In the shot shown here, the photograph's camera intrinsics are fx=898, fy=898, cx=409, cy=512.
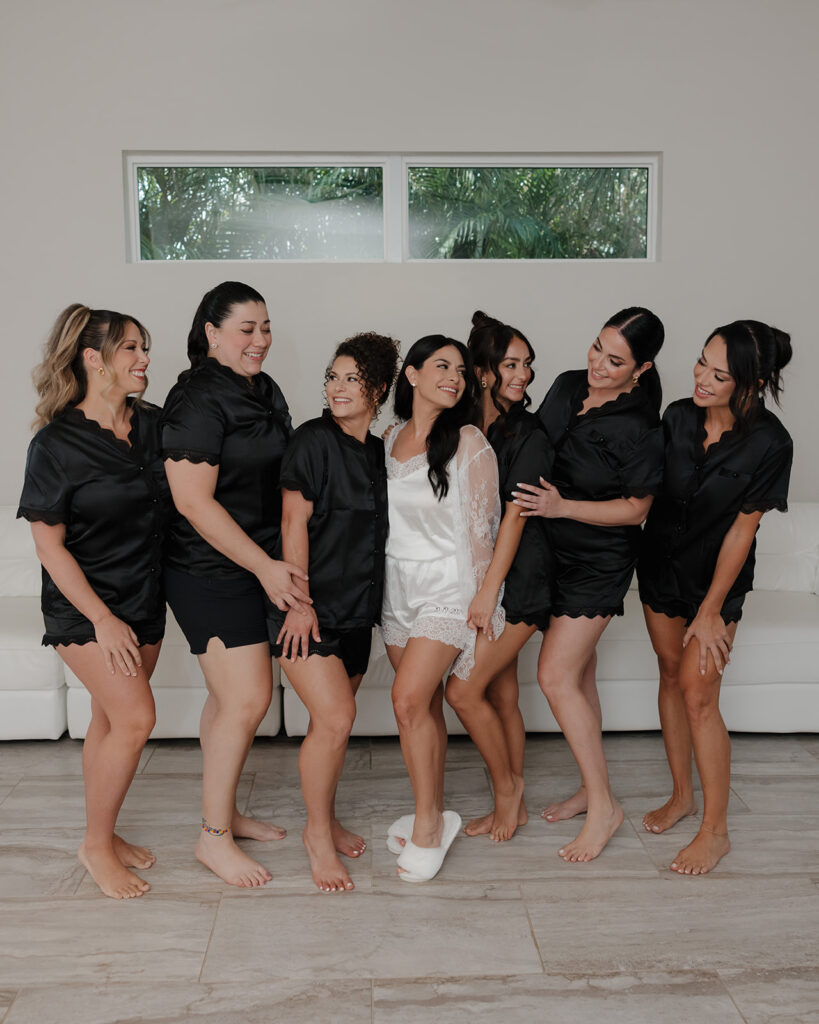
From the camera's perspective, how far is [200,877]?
2539 mm

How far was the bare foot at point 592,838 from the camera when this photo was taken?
263 centimetres

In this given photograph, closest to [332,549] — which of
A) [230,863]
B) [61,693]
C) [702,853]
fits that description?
[230,863]

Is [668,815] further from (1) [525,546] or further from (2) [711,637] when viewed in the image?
(1) [525,546]

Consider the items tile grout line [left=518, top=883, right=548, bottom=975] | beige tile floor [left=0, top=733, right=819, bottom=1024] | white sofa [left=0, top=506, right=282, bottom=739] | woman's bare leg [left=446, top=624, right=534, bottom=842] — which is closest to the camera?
beige tile floor [left=0, top=733, right=819, bottom=1024]

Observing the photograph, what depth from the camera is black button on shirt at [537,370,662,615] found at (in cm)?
256

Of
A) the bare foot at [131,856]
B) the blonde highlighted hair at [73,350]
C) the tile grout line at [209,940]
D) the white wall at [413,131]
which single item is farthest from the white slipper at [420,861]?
the white wall at [413,131]

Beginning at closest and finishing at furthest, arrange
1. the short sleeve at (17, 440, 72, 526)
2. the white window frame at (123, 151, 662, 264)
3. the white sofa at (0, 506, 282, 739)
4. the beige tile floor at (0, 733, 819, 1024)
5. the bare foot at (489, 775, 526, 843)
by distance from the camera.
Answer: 1. the beige tile floor at (0, 733, 819, 1024)
2. the short sleeve at (17, 440, 72, 526)
3. the bare foot at (489, 775, 526, 843)
4. the white sofa at (0, 506, 282, 739)
5. the white window frame at (123, 151, 662, 264)

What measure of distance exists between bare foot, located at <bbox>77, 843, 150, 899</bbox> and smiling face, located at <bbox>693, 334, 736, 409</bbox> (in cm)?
204

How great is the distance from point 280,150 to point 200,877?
3.36m

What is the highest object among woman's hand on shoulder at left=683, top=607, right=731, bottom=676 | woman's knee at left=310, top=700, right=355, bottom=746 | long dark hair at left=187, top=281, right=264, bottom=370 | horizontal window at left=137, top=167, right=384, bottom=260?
horizontal window at left=137, top=167, right=384, bottom=260

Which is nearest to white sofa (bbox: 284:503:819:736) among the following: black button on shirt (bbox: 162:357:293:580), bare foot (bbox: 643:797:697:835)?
bare foot (bbox: 643:797:697:835)

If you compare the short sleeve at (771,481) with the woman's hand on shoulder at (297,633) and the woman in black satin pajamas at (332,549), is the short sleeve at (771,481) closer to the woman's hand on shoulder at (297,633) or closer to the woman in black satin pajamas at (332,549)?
the woman in black satin pajamas at (332,549)

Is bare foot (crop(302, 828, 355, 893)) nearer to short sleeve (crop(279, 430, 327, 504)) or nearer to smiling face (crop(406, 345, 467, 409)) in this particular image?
short sleeve (crop(279, 430, 327, 504))

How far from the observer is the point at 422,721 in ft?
8.23
